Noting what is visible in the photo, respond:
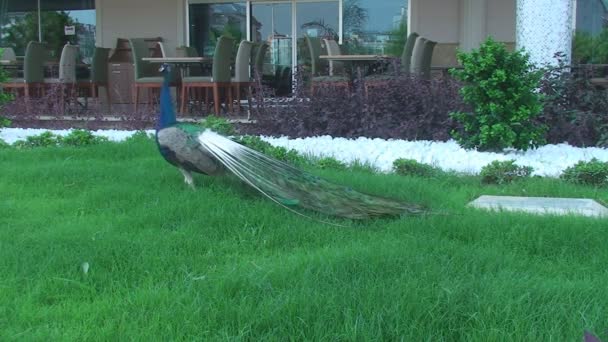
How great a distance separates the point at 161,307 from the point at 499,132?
4.17 metres

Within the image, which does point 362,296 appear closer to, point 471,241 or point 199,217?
point 471,241

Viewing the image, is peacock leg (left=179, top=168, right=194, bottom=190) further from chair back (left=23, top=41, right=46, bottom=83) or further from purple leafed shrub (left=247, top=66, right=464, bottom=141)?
chair back (left=23, top=41, right=46, bottom=83)

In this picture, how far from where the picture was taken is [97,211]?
399 cm

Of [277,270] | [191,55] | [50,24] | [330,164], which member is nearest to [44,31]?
[50,24]

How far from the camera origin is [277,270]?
283 cm

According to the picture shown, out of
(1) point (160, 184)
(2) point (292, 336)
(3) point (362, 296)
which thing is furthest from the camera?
(1) point (160, 184)

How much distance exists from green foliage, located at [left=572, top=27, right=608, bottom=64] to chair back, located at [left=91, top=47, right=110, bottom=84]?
7083mm

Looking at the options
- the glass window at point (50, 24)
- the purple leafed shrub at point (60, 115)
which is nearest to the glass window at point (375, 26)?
the purple leafed shrub at point (60, 115)

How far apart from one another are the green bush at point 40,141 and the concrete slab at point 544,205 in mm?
4379

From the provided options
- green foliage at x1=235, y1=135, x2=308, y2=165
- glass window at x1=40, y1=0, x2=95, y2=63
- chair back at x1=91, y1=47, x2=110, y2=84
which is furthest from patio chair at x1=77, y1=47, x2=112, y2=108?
green foliage at x1=235, y1=135, x2=308, y2=165

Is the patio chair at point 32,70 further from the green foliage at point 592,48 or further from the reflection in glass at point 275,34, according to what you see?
the green foliage at point 592,48

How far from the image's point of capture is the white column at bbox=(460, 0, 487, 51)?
35.2 ft

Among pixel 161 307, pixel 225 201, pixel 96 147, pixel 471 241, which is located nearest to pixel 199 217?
pixel 225 201

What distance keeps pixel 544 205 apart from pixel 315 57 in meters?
5.53
